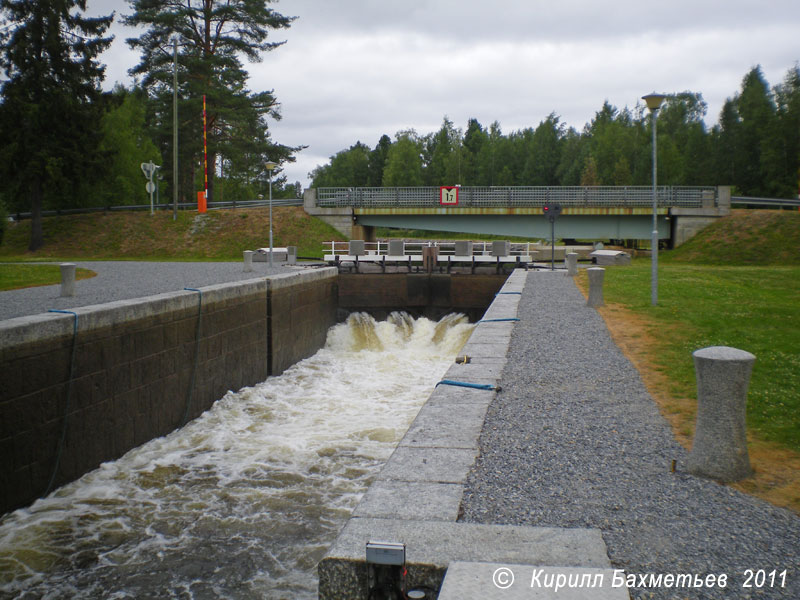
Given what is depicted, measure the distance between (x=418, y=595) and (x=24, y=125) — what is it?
34.2 meters

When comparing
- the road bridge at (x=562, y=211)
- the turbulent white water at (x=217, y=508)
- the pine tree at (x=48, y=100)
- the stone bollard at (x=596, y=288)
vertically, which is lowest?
the turbulent white water at (x=217, y=508)

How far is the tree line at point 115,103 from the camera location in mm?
31062

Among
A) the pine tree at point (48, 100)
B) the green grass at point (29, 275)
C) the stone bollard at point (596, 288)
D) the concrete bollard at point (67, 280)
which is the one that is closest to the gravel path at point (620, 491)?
the stone bollard at point (596, 288)

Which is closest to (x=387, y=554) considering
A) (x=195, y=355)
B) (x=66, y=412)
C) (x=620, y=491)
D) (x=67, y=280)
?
(x=620, y=491)

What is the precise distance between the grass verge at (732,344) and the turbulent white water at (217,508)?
3.33m

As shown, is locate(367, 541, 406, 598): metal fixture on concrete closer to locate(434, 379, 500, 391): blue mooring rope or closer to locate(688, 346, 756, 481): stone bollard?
locate(688, 346, 756, 481): stone bollard

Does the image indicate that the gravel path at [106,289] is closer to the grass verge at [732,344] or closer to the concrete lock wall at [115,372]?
the concrete lock wall at [115,372]

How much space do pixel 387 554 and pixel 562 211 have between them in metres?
32.2

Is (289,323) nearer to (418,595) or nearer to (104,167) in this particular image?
(418,595)

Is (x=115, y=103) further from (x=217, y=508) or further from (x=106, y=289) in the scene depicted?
(x=217, y=508)

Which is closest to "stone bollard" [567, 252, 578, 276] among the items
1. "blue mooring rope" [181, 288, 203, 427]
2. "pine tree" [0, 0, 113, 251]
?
"blue mooring rope" [181, 288, 203, 427]

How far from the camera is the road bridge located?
112 feet

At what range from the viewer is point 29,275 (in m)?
17.4

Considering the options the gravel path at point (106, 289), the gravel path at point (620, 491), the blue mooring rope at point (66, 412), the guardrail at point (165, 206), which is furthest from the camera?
the guardrail at point (165, 206)
